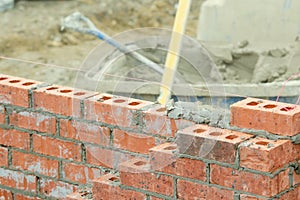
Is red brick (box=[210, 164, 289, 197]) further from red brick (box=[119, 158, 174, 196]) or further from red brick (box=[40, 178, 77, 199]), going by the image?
red brick (box=[40, 178, 77, 199])

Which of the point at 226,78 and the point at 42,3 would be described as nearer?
the point at 226,78

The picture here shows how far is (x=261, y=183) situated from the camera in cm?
316

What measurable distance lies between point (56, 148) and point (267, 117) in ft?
4.20

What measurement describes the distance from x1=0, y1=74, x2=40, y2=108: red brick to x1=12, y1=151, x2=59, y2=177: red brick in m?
0.29

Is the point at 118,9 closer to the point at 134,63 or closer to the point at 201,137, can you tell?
the point at 134,63

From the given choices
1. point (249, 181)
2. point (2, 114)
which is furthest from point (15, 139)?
point (249, 181)

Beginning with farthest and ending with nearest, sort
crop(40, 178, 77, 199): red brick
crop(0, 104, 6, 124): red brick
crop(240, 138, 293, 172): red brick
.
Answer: crop(0, 104, 6, 124): red brick → crop(40, 178, 77, 199): red brick → crop(240, 138, 293, 172): red brick

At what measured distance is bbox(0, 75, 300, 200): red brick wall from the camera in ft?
10.6

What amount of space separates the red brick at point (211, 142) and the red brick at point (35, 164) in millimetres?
986

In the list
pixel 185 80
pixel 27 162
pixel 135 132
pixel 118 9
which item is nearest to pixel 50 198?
pixel 27 162

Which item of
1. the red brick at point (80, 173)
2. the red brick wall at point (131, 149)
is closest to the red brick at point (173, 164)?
the red brick wall at point (131, 149)

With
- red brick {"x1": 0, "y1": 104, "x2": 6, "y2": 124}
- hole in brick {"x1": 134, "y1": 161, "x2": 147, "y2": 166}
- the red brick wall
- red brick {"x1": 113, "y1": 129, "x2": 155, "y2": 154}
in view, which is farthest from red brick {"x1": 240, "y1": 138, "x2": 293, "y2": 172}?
red brick {"x1": 0, "y1": 104, "x2": 6, "y2": 124}

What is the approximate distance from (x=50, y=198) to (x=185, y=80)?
2.13 m

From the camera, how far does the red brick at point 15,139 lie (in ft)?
13.7
